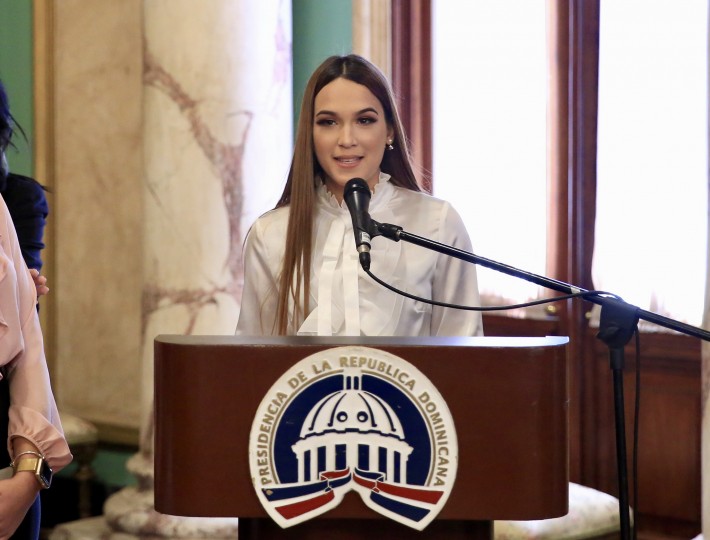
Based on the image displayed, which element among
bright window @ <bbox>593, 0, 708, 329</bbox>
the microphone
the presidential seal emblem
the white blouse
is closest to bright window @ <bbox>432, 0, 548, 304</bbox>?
bright window @ <bbox>593, 0, 708, 329</bbox>

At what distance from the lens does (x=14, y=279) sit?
1922 millimetres

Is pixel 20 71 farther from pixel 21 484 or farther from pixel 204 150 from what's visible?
pixel 21 484

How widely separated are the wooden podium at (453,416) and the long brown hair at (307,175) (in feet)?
2.29

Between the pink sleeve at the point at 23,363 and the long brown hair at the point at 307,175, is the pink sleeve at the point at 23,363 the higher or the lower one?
the lower one

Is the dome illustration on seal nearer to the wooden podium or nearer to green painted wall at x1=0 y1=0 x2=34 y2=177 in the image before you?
the wooden podium

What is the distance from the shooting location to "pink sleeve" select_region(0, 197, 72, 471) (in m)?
1.89

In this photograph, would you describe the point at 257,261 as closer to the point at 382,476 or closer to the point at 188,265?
the point at 382,476

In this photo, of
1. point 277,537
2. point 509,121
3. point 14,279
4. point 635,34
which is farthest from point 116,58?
point 277,537

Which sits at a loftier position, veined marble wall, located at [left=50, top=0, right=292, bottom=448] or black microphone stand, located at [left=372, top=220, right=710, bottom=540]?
veined marble wall, located at [left=50, top=0, right=292, bottom=448]

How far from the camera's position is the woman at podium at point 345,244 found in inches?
91.6

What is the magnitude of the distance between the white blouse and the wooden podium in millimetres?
653

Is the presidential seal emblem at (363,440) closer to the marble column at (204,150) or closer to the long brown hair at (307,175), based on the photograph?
the long brown hair at (307,175)

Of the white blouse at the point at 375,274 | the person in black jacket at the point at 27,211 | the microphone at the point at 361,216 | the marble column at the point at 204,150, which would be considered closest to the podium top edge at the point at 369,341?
the microphone at the point at 361,216

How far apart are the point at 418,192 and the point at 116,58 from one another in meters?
3.13
